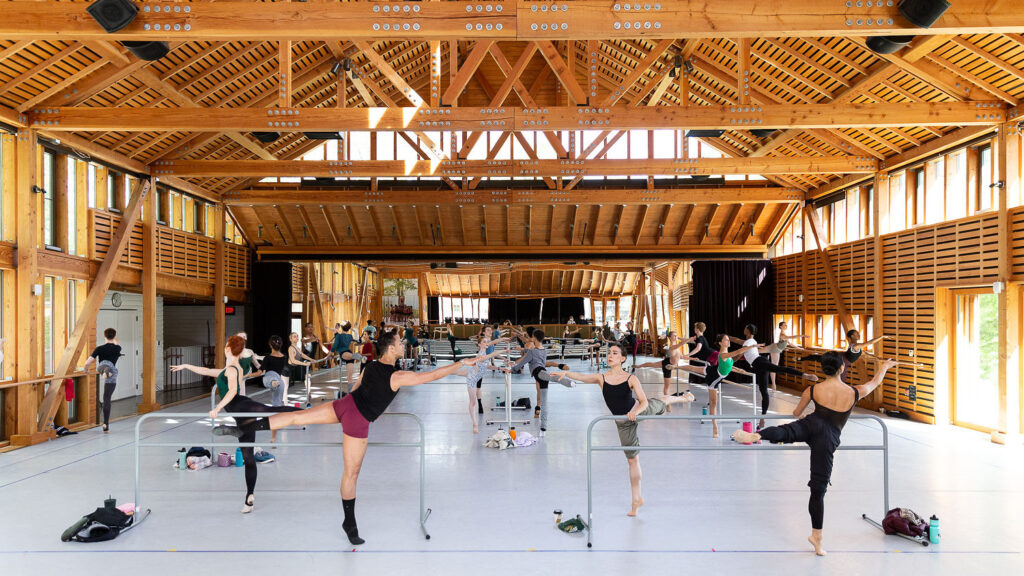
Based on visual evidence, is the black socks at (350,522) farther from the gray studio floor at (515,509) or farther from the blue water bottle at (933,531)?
the blue water bottle at (933,531)

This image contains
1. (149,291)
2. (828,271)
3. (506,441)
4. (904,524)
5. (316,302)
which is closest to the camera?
(904,524)

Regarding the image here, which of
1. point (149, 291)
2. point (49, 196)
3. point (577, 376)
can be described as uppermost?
point (49, 196)

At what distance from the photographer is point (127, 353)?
1562 cm

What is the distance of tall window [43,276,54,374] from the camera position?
10.9 m

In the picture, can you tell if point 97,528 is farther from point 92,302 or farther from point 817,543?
point 92,302

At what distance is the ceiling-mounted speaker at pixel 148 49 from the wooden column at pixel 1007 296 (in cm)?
1278

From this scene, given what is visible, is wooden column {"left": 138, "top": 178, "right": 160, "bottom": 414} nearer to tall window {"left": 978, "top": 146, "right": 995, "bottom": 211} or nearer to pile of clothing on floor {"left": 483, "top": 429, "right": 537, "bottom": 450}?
pile of clothing on floor {"left": 483, "top": 429, "right": 537, "bottom": 450}

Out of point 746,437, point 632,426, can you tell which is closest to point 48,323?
point 632,426

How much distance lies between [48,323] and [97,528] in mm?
7044

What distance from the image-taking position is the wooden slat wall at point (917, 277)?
10797mm

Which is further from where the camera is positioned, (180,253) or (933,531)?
(180,253)

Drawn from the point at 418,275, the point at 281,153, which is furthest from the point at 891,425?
the point at 418,275

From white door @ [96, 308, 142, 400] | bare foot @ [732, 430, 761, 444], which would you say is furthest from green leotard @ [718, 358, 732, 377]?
white door @ [96, 308, 142, 400]

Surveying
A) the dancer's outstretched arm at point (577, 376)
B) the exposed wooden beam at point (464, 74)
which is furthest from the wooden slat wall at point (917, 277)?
the exposed wooden beam at point (464, 74)
